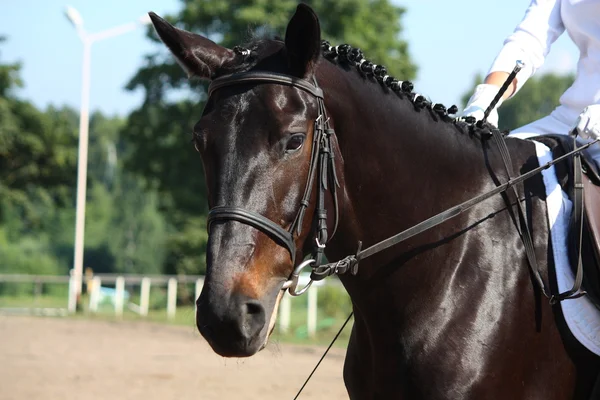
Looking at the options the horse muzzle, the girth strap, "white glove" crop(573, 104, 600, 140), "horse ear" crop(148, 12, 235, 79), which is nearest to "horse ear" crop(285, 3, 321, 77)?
"horse ear" crop(148, 12, 235, 79)

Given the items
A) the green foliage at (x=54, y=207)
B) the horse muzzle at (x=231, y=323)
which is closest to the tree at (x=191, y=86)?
the green foliage at (x=54, y=207)

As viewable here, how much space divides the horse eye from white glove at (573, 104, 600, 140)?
127 cm

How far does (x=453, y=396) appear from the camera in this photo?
125 inches

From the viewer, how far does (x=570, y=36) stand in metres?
4.16

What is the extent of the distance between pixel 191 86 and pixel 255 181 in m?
32.7

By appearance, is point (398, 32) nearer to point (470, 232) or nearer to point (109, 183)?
point (470, 232)

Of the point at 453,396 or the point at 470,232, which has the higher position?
the point at 470,232

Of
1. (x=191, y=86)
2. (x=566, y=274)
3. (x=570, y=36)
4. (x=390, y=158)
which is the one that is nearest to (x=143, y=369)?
(x=570, y=36)

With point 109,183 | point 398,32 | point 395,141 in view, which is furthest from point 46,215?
point 395,141

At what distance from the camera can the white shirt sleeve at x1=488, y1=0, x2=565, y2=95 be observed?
4172 millimetres

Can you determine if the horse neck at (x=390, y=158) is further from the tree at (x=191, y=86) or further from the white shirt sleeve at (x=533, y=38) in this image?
the tree at (x=191, y=86)

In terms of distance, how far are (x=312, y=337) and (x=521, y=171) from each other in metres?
15.4

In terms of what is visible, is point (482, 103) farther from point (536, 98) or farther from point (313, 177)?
point (536, 98)

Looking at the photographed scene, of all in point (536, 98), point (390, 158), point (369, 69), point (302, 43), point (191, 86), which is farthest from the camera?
point (536, 98)
